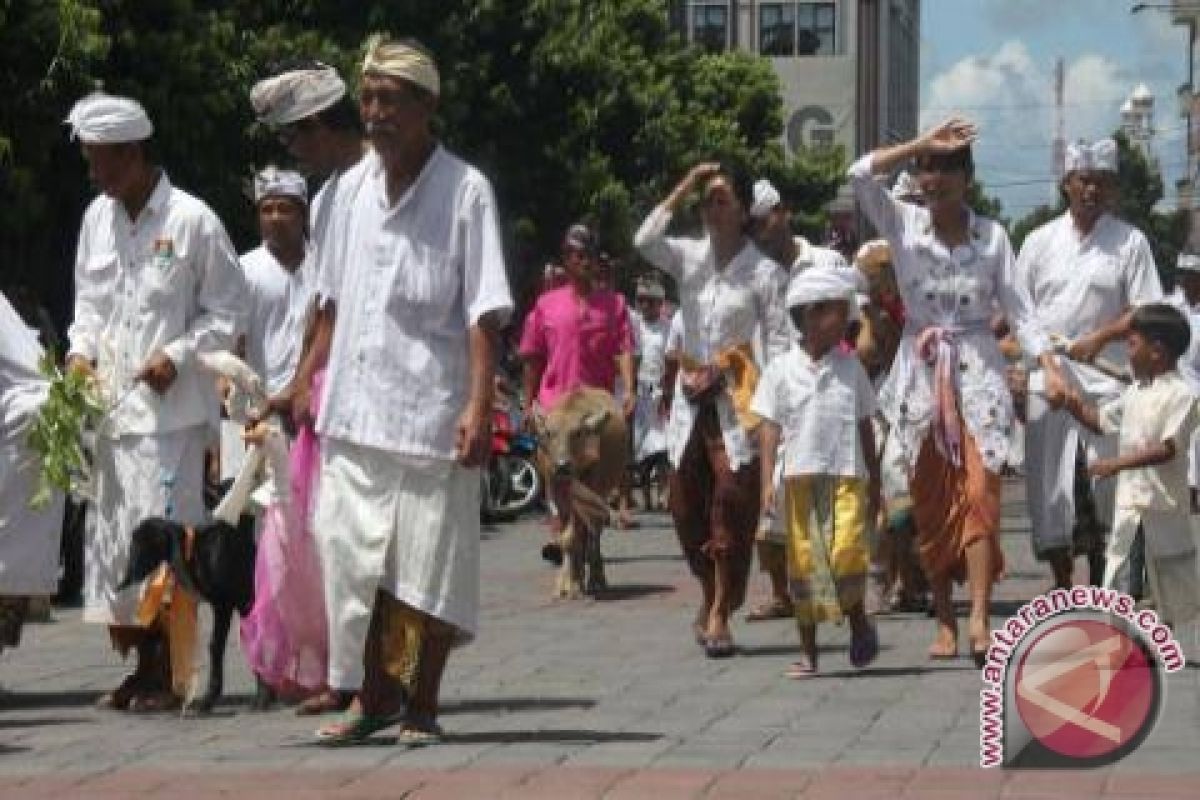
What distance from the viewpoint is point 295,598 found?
997 centimetres

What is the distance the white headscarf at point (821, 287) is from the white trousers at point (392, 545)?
2.85 m

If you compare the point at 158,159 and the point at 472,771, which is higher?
the point at 158,159

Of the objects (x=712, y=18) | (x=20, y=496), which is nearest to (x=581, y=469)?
(x=20, y=496)

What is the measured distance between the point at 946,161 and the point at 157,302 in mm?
3173

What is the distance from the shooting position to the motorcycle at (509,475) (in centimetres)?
2462

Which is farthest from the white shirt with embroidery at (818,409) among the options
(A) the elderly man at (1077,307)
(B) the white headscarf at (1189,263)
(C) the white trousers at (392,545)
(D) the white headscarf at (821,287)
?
(B) the white headscarf at (1189,263)

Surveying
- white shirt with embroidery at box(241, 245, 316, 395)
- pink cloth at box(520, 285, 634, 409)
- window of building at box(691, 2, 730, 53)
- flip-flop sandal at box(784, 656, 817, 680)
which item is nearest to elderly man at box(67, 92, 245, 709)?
white shirt with embroidery at box(241, 245, 316, 395)

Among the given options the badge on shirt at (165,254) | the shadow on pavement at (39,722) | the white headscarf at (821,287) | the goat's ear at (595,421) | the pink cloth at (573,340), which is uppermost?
the badge on shirt at (165,254)

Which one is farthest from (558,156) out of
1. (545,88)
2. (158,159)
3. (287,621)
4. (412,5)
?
(287,621)

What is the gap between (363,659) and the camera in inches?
365

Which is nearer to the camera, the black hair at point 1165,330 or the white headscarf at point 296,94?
the white headscarf at point 296,94

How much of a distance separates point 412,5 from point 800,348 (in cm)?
2134

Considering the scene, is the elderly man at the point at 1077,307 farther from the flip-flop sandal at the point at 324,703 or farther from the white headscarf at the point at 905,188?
the flip-flop sandal at the point at 324,703

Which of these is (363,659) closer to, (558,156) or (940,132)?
(940,132)
